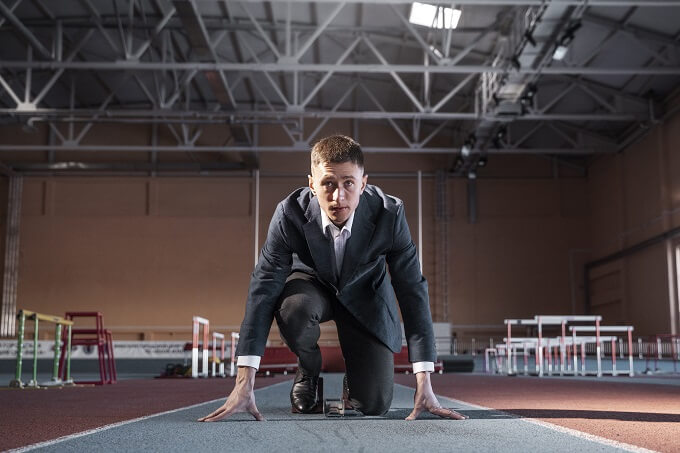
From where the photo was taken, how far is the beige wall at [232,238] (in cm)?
2573

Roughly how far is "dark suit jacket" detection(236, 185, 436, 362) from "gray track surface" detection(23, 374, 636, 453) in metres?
0.37

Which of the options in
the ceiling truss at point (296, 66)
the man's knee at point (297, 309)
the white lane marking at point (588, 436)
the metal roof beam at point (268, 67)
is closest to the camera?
the white lane marking at point (588, 436)

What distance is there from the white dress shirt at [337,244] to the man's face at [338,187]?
0.08m

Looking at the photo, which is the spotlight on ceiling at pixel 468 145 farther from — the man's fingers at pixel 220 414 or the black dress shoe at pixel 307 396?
the man's fingers at pixel 220 414

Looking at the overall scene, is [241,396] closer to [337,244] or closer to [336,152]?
[337,244]

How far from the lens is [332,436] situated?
3031mm

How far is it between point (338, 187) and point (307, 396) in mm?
1404

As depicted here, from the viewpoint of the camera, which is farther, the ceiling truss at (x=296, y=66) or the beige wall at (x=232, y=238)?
the beige wall at (x=232, y=238)

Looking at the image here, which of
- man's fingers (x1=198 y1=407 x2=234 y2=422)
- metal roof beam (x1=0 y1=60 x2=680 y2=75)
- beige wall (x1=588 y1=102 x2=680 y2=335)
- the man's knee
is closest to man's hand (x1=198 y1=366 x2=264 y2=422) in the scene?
man's fingers (x1=198 y1=407 x2=234 y2=422)

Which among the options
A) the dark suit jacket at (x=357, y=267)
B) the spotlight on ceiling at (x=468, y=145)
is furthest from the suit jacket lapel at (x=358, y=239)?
the spotlight on ceiling at (x=468, y=145)

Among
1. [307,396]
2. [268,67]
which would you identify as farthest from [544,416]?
[268,67]

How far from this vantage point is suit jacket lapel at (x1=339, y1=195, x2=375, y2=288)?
3514mm

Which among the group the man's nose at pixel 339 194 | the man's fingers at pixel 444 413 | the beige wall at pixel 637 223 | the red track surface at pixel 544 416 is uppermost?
the beige wall at pixel 637 223

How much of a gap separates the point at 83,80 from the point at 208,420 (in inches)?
863
